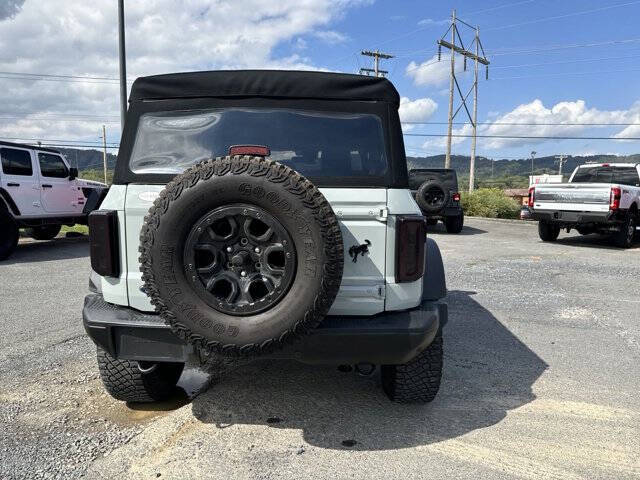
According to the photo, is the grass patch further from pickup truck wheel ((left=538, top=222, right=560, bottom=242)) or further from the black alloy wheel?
the black alloy wheel

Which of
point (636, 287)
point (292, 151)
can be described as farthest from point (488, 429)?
point (636, 287)

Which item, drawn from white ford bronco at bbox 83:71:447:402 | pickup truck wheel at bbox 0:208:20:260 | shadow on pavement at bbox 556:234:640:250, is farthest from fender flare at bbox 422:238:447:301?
shadow on pavement at bbox 556:234:640:250

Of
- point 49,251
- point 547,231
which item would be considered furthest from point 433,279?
point 547,231

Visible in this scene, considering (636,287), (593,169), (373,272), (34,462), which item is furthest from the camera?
Result: (593,169)

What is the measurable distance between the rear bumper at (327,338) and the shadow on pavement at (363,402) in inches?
20.4

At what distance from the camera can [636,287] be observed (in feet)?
24.4

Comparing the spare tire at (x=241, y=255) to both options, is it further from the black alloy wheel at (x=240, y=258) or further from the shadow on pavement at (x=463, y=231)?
the shadow on pavement at (x=463, y=231)

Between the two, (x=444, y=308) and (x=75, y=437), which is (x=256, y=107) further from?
(x=75, y=437)

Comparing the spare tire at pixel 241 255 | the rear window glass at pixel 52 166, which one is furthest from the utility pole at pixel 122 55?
the spare tire at pixel 241 255

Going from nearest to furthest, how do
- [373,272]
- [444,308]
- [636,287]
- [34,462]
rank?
[34,462], [373,272], [444,308], [636,287]

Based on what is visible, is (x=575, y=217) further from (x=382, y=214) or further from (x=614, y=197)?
(x=382, y=214)

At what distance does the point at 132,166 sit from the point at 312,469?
1945 millimetres

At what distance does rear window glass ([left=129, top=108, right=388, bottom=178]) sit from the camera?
3.06m

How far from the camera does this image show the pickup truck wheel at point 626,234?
37.9ft
